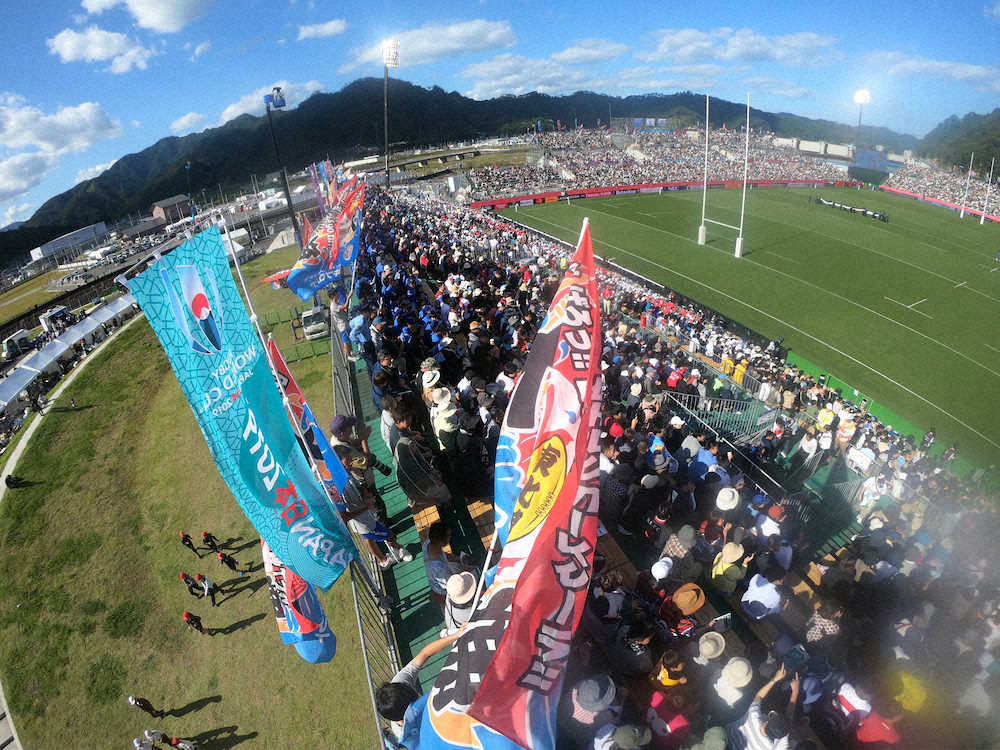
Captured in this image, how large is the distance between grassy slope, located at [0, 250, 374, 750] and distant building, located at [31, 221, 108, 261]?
65419 millimetres

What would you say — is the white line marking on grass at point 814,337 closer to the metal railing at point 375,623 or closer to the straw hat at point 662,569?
the straw hat at point 662,569

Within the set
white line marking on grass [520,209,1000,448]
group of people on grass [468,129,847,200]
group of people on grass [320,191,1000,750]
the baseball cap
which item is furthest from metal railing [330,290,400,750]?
group of people on grass [468,129,847,200]

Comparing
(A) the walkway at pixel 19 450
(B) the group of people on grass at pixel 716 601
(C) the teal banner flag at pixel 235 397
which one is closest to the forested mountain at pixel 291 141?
(A) the walkway at pixel 19 450

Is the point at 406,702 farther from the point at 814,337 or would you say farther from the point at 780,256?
the point at 780,256

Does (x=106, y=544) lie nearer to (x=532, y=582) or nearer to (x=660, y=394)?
(x=532, y=582)

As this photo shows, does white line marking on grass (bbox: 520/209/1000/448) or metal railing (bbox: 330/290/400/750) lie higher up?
metal railing (bbox: 330/290/400/750)

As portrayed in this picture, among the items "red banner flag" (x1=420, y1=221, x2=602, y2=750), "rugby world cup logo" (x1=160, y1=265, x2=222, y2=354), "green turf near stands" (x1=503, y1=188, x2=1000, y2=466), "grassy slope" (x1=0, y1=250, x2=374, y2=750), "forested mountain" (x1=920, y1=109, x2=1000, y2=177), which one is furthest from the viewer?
"forested mountain" (x1=920, y1=109, x2=1000, y2=177)

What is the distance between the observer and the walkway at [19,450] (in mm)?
8617

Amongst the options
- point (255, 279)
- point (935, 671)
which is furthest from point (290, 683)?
point (255, 279)

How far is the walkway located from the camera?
28.3 feet

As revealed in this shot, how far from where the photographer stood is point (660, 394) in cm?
1320

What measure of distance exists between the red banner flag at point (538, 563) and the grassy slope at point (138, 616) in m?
4.87

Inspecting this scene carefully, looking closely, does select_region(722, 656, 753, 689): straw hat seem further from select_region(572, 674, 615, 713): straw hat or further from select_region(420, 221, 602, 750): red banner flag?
select_region(420, 221, 602, 750): red banner flag

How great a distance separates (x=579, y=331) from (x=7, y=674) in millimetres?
12964
